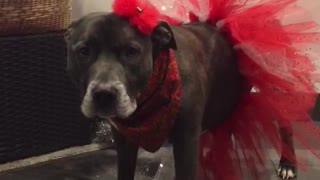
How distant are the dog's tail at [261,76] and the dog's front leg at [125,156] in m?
0.22

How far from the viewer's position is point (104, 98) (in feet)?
3.35

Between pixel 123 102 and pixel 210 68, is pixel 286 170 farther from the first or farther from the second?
pixel 123 102

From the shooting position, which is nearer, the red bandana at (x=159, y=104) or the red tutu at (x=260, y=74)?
the red bandana at (x=159, y=104)

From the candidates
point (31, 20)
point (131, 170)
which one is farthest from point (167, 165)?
point (31, 20)

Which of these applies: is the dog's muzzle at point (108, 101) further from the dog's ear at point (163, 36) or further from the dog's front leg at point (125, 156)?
the dog's front leg at point (125, 156)

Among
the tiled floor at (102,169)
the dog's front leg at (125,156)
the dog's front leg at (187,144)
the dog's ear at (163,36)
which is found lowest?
the tiled floor at (102,169)

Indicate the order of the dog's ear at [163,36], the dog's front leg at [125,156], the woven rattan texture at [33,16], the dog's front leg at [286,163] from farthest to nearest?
1. the woven rattan texture at [33,16]
2. the dog's front leg at [286,163]
3. the dog's front leg at [125,156]
4. the dog's ear at [163,36]

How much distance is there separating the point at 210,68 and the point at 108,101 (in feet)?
1.27

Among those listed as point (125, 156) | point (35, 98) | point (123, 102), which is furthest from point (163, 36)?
point (35, 98)

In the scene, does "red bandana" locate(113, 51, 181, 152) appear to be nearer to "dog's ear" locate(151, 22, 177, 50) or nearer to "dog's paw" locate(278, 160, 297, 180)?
"dog's ear" locate(151, 22, 177, 50)

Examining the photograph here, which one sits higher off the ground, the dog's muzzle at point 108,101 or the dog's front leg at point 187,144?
the dog's muzzle at point 108,101

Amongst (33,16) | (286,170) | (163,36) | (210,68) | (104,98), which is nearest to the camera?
(104,98)

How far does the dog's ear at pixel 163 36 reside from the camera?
114 cm

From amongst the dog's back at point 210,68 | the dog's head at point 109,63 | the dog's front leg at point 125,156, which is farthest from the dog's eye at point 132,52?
the dog's front leg at point 125,156
